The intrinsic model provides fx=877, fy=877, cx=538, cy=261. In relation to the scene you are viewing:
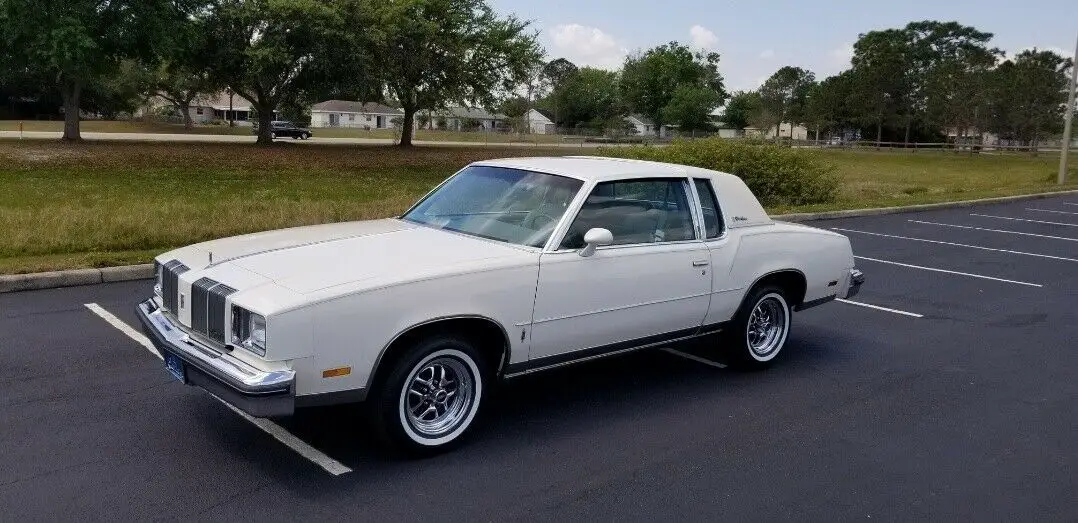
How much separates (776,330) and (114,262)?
676cm

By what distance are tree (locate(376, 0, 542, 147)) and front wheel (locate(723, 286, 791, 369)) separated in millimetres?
34989

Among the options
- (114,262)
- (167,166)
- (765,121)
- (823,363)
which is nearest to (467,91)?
(167,166)

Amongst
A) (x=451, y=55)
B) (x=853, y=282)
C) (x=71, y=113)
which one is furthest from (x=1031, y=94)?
(x=853, y=282)

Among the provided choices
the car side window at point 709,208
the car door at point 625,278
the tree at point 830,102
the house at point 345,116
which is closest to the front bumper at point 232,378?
the car door at point 625,278

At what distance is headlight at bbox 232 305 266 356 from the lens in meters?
4.08

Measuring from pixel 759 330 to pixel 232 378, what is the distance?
155 inches

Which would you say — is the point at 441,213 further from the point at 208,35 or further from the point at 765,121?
the point at 765,121

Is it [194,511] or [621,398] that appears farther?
[621,398]

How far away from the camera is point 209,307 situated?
441cm

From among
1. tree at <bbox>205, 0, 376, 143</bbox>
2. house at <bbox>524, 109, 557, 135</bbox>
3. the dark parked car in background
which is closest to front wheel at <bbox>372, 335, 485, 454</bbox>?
tree at <bbox>205, 0, 376, 143</bbox>

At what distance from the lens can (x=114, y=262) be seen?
9172mm

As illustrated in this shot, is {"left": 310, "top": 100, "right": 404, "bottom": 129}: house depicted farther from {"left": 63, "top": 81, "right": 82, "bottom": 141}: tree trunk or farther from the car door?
the car door

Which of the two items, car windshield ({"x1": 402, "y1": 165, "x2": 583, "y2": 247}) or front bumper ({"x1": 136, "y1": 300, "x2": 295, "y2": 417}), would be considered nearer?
front bumper ({"x1": 136, "y1": 300, "x2": 295, "y2": 417})

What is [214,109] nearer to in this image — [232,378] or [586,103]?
[586,103]
